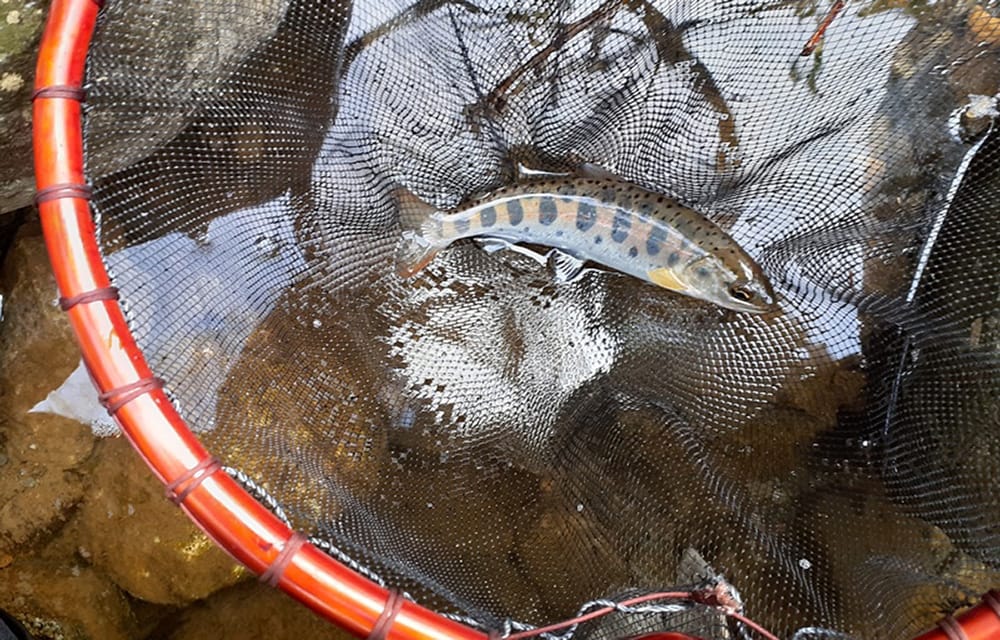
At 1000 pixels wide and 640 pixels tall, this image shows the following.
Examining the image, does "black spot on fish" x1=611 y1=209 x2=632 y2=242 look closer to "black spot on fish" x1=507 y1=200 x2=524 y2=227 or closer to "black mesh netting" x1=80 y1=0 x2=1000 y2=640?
"black mesh netting" x1=80 y1=0 x2=1000 y2=640

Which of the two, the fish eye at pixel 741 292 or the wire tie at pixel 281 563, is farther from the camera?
the fish eye at pixel 741 292

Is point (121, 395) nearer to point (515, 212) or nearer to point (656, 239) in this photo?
point (515, 212)

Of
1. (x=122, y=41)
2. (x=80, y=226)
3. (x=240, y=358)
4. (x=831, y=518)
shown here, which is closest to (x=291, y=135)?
(x=122, y=41)

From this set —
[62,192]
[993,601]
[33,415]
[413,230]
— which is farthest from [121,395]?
[993,601]

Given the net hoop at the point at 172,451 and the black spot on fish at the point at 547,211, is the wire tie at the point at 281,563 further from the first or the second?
the black spot on fish at the point at 547,211

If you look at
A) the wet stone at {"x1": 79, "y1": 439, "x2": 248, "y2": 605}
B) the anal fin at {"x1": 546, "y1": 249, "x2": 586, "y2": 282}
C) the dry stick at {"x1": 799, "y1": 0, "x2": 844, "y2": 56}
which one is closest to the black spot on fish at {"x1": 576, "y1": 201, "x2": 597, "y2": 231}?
the anal fin at {"x1": 546, "y1": 249, "x2": 586, "y2": 282}

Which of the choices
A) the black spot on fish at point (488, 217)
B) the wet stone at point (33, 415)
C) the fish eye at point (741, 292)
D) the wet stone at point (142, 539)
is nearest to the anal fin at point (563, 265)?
the black spot on fish at point (488, 217)

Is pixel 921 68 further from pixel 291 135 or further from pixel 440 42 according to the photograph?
pixel 291 135
